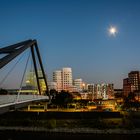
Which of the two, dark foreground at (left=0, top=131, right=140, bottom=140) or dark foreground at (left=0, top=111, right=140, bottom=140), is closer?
dark foreground at (left=0, top=131, right=140, bottom=140)

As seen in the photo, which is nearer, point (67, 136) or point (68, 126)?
point (67, 136)

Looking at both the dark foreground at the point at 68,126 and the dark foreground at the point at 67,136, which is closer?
the dark foreground at the point at 67,136

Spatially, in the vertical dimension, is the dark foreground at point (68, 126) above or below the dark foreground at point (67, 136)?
above

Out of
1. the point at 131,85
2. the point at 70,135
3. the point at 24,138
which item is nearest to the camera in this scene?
the point at 24,138

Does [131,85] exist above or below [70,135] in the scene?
above

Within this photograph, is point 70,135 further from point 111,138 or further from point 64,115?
point 64,115

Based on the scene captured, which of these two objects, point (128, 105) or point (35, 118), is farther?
point (128, 105)

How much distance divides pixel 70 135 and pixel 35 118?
12.9 metres

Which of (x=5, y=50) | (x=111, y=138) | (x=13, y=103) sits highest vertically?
(x=5, y=50)

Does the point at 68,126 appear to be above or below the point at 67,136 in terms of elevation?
above

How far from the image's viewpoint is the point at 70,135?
155ft

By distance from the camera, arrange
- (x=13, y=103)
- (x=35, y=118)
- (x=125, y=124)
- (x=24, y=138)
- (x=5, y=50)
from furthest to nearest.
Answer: (x=35, y=118), (x=125, y=124), (x=24, y=138), (x=5, y=50), (x=13, y=103)

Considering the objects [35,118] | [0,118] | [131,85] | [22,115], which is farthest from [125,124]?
[131,85]

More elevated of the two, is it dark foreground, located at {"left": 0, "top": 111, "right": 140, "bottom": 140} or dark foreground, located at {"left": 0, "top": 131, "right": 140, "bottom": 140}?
dark foreground, located at {"left": 0, "top": 111, "right": 140, "bottom": 140}
